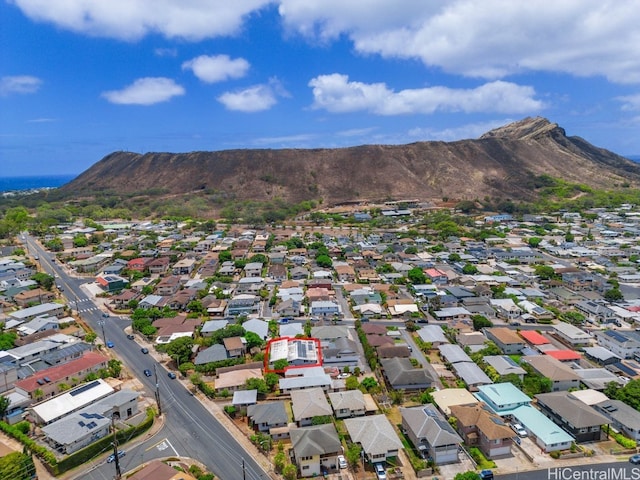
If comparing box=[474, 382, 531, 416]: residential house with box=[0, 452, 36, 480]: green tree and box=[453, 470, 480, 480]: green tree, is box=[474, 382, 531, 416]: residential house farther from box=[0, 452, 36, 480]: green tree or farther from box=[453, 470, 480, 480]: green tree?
box=[0, 452, 36, 480]: green tree

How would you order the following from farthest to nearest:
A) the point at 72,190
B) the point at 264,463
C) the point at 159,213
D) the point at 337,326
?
the point at 72,190 < the point at 159,213 < the point at 337,326 < the point at 264,463

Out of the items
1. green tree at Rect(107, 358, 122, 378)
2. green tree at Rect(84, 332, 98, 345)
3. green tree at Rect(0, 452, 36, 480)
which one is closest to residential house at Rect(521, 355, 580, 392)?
green tree at Rect(107, 358, 122, 378)

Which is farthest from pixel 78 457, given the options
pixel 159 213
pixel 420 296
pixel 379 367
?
pixel 159 213

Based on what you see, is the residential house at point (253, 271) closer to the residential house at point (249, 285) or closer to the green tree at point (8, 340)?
the residential house at point (249, 285)

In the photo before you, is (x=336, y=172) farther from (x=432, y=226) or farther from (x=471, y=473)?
(x=471, y=473)

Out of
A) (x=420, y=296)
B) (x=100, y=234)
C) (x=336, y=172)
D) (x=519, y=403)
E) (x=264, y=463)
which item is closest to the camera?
(x=264, y=463)
